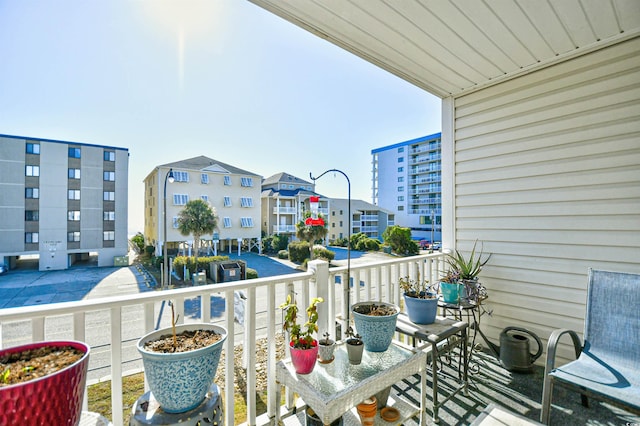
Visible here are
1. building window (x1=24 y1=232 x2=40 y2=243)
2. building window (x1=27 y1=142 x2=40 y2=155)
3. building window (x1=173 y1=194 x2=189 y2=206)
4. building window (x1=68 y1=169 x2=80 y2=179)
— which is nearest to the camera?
building window (x1=24 y1=232 x2=40 y2=243)

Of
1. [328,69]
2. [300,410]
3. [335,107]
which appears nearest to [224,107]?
[335,107]

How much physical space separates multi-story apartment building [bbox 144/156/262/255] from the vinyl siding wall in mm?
19131

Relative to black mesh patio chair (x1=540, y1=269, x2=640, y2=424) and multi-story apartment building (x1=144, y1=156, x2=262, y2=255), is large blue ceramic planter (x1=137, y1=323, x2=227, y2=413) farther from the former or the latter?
multi-story apartment building (x1=144, y1=156, x2=262, y2=255)

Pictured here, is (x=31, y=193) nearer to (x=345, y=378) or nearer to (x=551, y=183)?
(x=345, y=378)

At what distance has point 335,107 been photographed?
754 cm

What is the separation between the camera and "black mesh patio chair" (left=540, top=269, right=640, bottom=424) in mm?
1286

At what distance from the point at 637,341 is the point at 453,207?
5.04 ft

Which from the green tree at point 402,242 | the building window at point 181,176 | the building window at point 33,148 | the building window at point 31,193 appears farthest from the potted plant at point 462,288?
the building window at point 33,148

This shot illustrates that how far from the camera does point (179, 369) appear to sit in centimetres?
84

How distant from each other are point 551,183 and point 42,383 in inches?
120

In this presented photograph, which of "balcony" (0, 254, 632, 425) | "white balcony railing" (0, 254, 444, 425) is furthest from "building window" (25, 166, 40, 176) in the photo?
→ "white balcony railing" (0, 254, 444, 425)

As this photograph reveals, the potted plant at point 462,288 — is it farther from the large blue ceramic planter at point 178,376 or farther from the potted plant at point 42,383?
the potted plant at point 42,383

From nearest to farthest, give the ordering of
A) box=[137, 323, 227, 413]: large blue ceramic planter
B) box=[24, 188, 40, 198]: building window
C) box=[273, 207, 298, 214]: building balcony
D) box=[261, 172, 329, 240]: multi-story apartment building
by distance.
Result: box=[137, 323, 227, 413]: large blue ceramic planter
box=[24, 188, 40, 198]: building window
box=[261, 172, 329, 240]: multi-story apartment building
box=[273, 207, 298, 214]: building balcony

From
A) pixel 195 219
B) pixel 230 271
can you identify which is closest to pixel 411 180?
pixel 195 219
